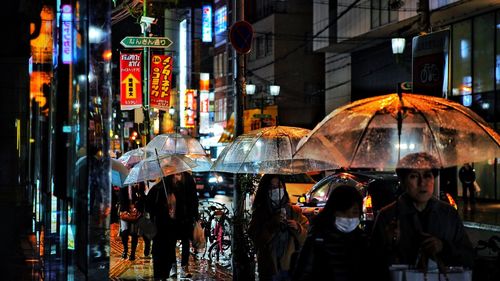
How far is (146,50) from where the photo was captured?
2203 centimetres

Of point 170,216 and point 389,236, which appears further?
point 170,216

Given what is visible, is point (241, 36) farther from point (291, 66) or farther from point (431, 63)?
point (291, 66)

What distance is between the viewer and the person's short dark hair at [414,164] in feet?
19.2

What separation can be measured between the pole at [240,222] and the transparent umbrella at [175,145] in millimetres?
2647

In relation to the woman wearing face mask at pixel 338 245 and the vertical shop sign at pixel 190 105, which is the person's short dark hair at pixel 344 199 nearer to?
the woman wearing face mask at pixel 338 245

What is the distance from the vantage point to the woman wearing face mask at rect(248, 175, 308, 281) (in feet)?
29.9

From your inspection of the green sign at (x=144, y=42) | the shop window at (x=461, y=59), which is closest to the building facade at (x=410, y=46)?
the shop window at (x=461, y=59)

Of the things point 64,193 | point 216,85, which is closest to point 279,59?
point 216,85

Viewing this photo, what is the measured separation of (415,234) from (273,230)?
3690 mm

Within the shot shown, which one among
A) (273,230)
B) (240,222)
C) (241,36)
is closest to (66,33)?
(273,230)

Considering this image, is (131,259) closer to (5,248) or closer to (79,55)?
(5,248)

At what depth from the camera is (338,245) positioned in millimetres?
5414

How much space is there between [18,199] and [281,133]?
4.26 metres

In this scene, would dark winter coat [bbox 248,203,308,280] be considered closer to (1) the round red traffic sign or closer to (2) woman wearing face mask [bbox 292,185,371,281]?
(2) woman wearing face mask [bbox 292,185,371,281]
